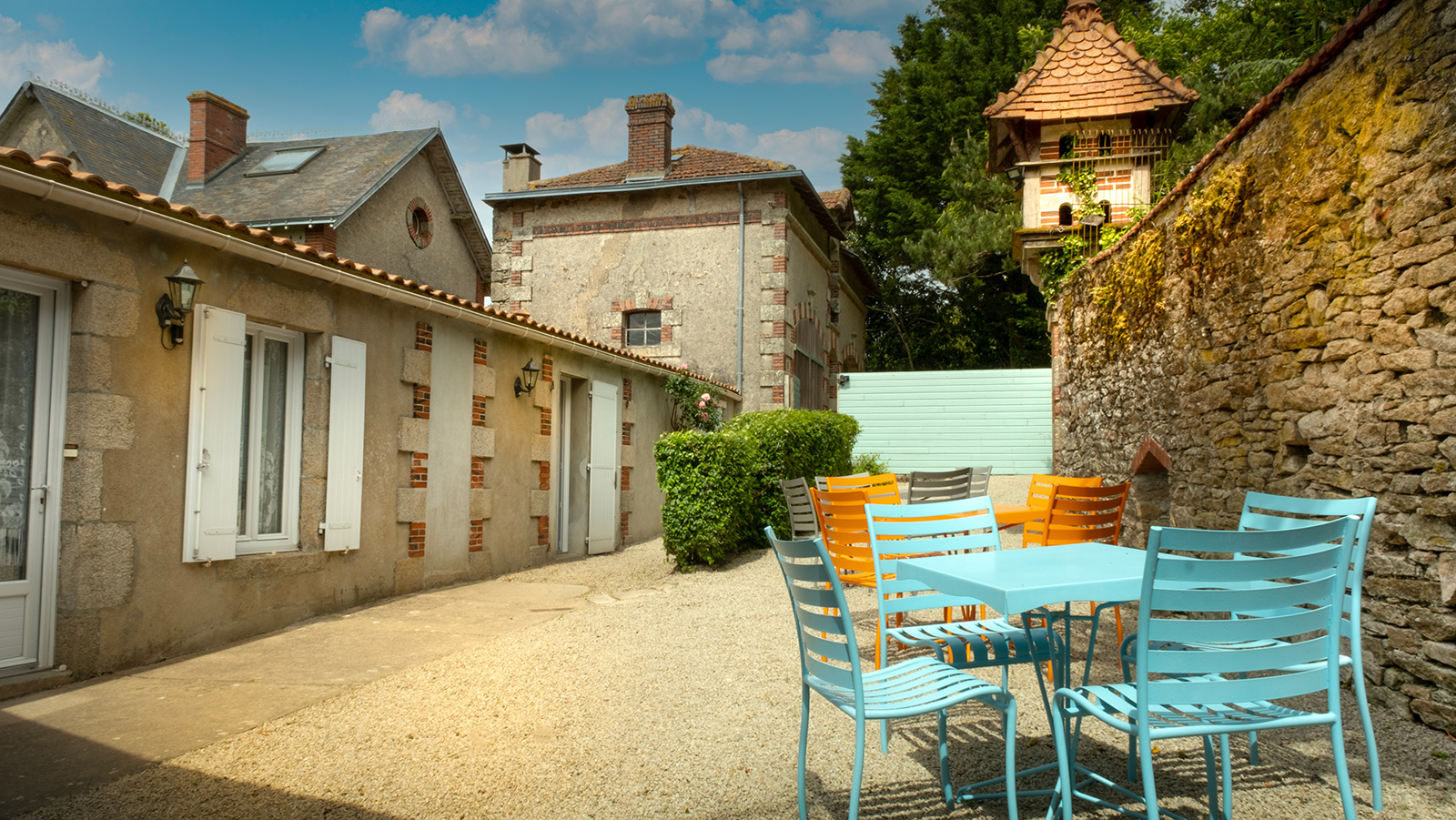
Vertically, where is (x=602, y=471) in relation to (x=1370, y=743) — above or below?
above

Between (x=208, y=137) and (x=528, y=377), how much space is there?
36.0ft

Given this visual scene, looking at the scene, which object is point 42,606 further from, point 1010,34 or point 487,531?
point 1010,34

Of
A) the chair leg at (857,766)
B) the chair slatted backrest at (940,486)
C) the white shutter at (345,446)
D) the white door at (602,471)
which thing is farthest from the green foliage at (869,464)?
the chair leg at (857,766)

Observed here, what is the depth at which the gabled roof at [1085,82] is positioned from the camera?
11.5 meters

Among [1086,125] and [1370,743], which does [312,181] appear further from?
[1370,743]

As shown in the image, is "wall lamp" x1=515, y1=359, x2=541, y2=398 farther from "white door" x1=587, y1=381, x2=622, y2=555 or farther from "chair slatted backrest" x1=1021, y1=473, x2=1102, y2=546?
"chair slatted backrest" x1=1021, y1=473, x2=1102, y2=546

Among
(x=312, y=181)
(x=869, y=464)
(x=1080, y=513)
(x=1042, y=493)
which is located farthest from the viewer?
(x=869, y=464)

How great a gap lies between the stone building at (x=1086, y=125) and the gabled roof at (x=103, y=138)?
1407cm

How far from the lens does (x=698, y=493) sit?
25.6 feet

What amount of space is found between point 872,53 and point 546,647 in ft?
74.3

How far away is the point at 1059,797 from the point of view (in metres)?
2.61

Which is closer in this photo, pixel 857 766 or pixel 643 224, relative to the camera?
pixel 857 766

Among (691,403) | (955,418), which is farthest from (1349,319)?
(955,418)

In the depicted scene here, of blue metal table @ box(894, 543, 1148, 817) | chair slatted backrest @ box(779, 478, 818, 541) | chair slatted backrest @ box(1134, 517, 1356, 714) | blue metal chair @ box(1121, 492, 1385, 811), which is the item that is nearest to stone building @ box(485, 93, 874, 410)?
chair slatted backrest @ box(779, 478, 818, 541)
